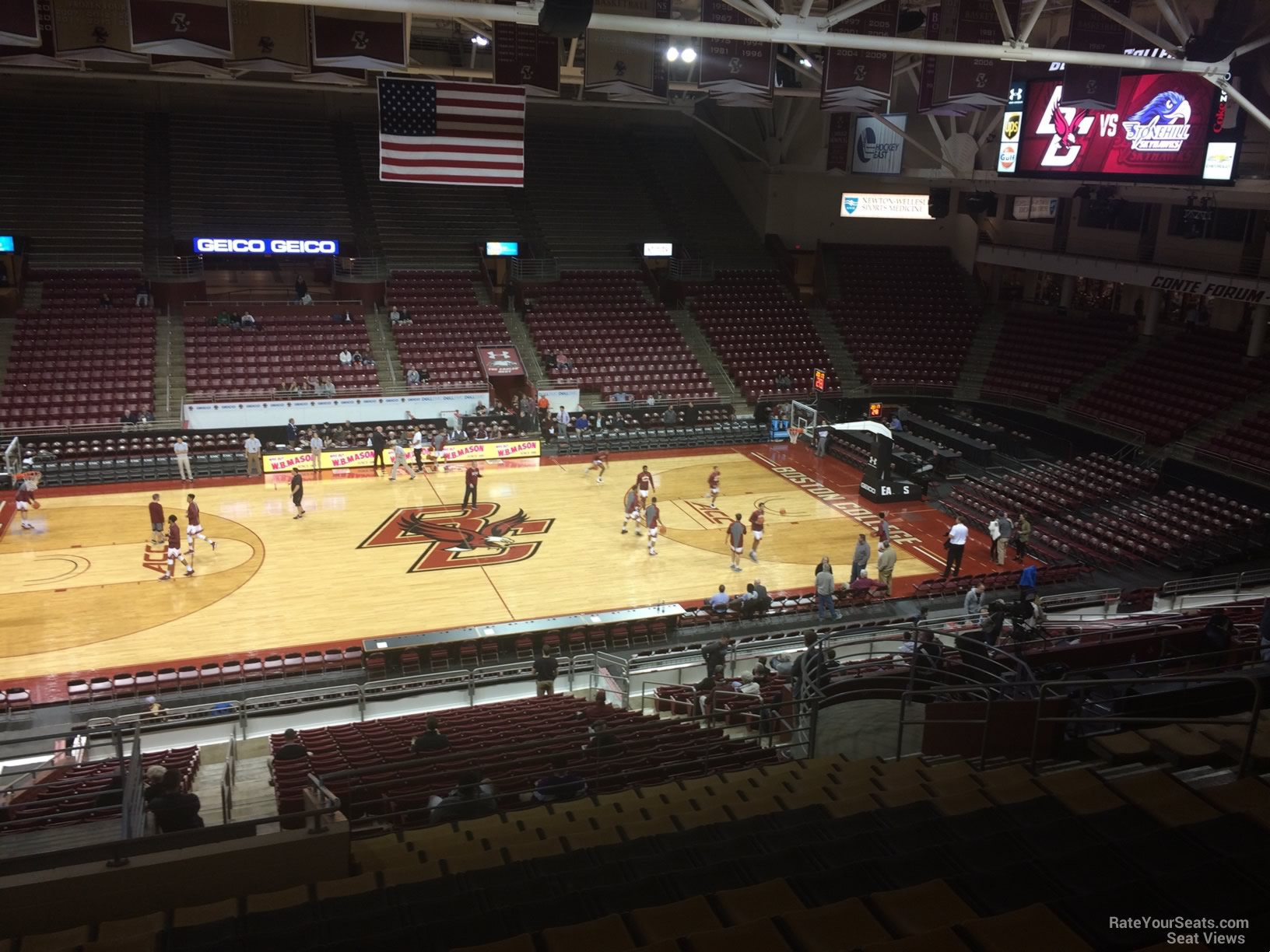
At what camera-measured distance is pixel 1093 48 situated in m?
17.4

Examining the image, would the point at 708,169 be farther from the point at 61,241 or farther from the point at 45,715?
the point at 45,715

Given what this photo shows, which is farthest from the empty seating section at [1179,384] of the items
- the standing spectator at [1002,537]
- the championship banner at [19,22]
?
the championship banner at [19,22]

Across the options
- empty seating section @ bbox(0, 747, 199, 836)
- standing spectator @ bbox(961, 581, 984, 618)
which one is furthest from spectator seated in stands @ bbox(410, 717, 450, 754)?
standing spectator @ bbox(961, 581, 984, 618)

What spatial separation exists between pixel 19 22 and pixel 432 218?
2444 centimetres

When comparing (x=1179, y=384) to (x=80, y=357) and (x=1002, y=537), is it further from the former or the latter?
(x=80, y=357)

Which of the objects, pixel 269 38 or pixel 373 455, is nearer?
pixel 269 38

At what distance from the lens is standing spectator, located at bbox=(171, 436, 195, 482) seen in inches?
1019

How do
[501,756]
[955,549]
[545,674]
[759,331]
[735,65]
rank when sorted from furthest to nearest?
[759,331], [955,549], [735,65], [545,674], [501,756]

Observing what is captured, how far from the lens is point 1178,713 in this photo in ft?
28.9

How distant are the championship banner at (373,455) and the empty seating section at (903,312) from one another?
1332 centimetres

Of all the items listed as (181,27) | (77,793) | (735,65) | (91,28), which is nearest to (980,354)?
(735,65)

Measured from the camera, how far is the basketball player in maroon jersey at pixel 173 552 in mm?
19625

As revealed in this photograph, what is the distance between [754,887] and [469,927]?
136cm

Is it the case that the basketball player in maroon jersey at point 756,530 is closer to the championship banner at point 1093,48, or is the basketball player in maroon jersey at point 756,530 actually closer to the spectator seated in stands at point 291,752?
the championship banner at point 1093,48
